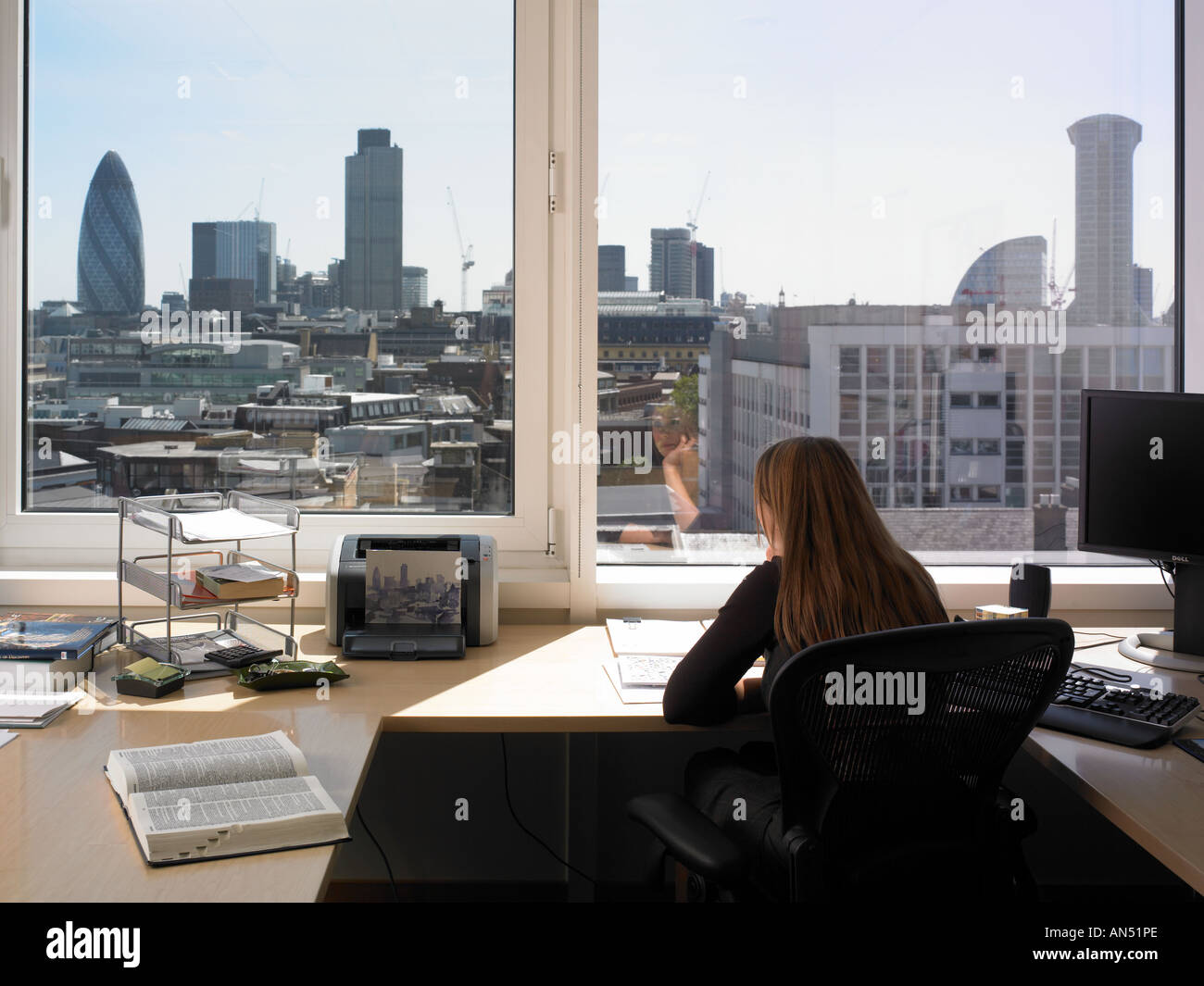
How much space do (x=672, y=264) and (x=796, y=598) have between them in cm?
120

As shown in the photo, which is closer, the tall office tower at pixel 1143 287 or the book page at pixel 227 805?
the book page at pixel 227 805

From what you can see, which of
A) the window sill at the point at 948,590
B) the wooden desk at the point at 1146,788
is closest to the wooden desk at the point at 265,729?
the window sill at the point at 948,590

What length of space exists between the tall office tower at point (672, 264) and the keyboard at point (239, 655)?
1.29 meters

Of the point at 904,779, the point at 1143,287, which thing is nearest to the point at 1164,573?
the point at 1143,287

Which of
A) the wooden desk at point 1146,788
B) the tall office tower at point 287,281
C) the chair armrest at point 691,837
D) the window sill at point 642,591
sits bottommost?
the chair armrest at point 691,837

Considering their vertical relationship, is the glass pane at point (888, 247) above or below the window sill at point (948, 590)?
above

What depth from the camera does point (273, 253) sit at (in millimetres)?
2719

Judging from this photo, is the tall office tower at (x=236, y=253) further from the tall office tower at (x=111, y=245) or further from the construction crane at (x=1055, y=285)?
the construction crane at (x=1055, y=285)

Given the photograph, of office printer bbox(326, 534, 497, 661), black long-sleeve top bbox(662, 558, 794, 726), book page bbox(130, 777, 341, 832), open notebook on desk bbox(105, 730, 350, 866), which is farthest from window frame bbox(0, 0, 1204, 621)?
book page bbox(130, 777, 341, 832)

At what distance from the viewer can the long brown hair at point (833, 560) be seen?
176cm

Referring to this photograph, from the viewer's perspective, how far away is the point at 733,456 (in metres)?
2.76

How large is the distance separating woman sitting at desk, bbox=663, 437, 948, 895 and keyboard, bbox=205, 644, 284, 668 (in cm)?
85
